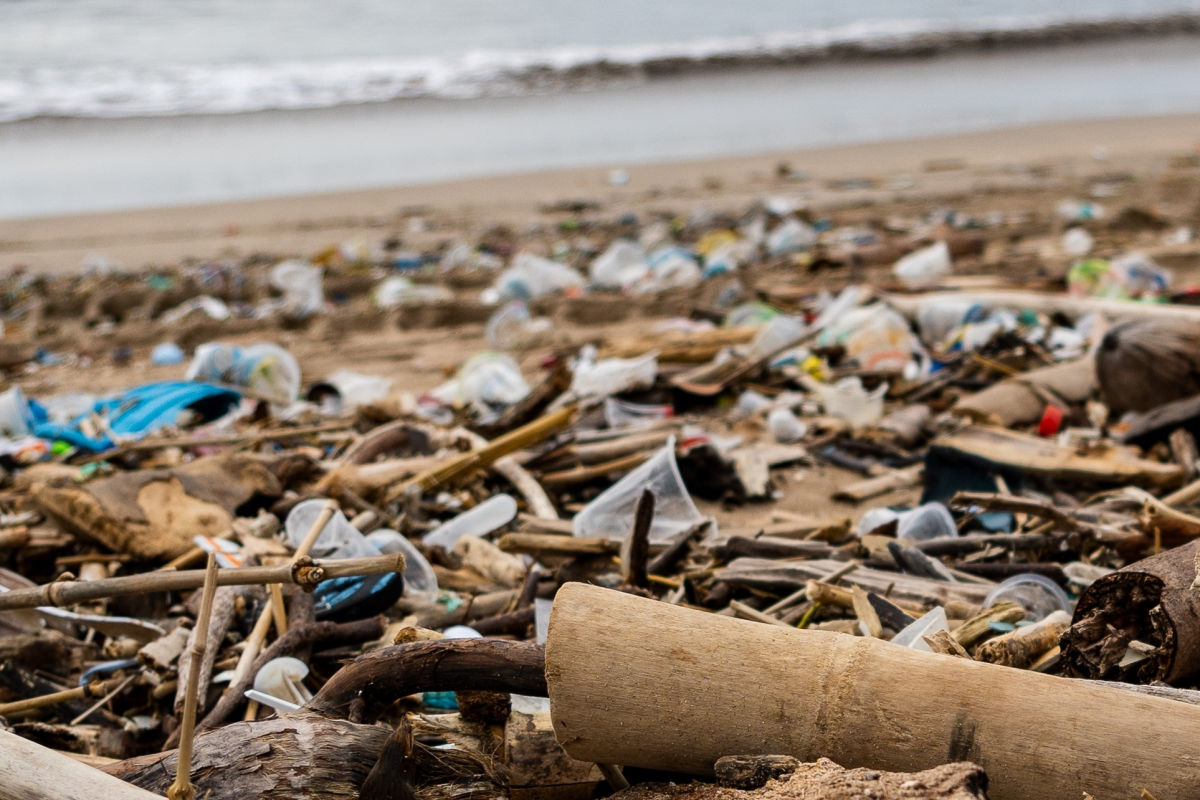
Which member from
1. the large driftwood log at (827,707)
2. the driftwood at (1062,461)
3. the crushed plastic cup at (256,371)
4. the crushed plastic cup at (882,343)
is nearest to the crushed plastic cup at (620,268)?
the crushed plastic cup at (882,343)

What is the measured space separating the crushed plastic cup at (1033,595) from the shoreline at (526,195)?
6.66 meters

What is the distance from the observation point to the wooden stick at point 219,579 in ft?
3.77

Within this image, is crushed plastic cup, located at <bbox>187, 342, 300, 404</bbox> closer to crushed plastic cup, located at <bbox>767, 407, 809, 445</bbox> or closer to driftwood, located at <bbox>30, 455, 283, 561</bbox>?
driftwood, located at <bbox>30, 455, 283, 561</bbox>

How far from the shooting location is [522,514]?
2.95 m

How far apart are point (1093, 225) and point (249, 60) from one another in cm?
1811

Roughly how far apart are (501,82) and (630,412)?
52.1ft

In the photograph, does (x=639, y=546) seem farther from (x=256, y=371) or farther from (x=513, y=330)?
(x=513, y=330)

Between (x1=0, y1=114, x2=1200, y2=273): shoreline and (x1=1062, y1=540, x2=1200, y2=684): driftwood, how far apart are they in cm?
707

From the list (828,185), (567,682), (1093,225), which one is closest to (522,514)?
(567,682)

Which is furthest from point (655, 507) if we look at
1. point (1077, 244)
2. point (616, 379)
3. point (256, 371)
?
point (1077, 244)

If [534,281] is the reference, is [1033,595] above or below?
below

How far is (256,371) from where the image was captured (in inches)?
172

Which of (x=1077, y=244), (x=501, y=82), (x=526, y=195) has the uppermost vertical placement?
(x=501, y=82)

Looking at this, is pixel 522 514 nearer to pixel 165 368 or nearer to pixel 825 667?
pixel 825 667
